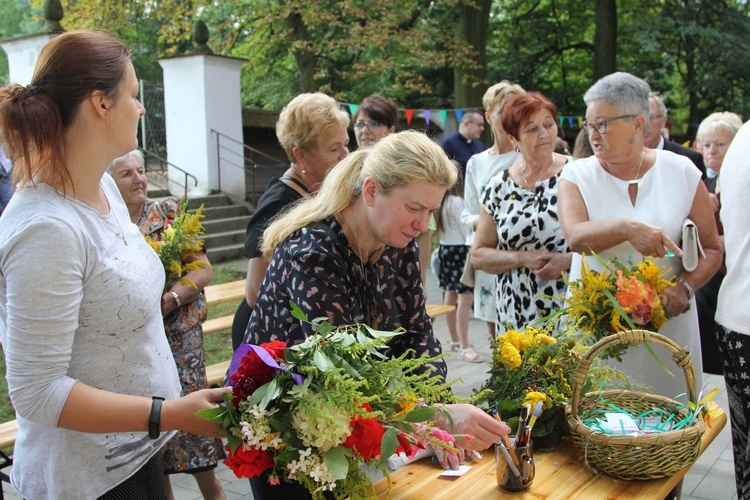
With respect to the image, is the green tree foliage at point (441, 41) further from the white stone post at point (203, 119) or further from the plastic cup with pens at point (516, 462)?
the plastic cup with pens at point (516, 462)

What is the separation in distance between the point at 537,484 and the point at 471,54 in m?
12.6

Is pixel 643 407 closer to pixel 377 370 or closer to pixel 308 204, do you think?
pixel 377 370

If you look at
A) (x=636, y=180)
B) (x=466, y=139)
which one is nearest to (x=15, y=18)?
(x=466, y=139)

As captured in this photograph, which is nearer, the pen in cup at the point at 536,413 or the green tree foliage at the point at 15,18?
the pen in cup at the point at 536,413

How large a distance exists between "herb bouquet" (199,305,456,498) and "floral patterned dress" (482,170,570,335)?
210 cm

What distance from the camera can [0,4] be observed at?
2656 cm

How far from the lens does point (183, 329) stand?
3.53 meters

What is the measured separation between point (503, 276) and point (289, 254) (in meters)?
2.10

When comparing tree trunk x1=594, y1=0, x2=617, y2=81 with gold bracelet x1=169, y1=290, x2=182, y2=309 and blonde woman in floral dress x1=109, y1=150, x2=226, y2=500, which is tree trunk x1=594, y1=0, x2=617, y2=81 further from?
gold bracelet x1=169, y1=290, x2=182, y2=309

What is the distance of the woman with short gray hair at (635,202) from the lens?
9.73ft

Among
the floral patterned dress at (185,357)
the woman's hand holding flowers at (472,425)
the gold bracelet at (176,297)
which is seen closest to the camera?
the woman's hand holding flowers at (472,425)

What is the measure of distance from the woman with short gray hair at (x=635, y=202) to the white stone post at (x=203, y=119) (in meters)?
8.66

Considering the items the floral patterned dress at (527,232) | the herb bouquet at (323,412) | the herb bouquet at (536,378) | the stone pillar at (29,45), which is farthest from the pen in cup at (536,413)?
the stone pillar at (29,45)

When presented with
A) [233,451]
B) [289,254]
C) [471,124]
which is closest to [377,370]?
[233,451]
